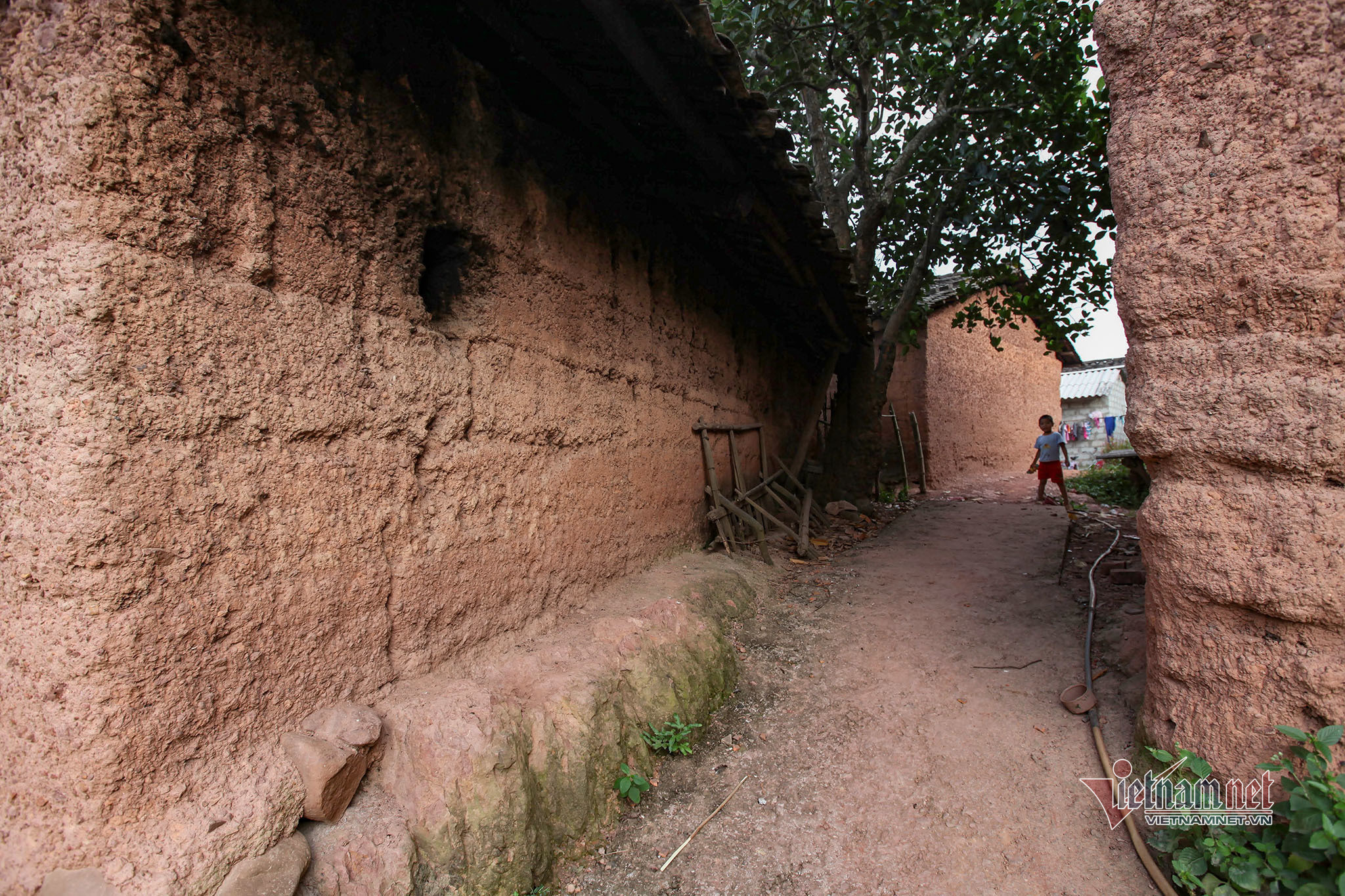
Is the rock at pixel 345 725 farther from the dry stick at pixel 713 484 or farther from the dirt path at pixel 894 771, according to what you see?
the dry stick at pixel 713 484

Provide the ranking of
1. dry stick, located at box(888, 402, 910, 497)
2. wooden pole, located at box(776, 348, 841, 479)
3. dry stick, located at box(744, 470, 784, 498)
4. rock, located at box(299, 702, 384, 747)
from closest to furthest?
rock, located at box(299, 702, 384, 747), dry stick, located at box(744, 470, 784, 498), wooden pole, located at box(776, 348, 841, 479), dry stick, located at box(888, 402, 910, 497)

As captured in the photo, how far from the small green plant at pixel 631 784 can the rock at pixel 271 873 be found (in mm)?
1058

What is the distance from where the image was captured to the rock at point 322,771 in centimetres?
164

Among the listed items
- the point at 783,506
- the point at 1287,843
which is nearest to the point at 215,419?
the point at 1287,843

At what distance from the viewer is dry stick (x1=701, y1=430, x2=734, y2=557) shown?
14.5 ft

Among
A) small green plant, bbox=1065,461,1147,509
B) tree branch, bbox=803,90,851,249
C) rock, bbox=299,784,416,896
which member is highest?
tree branch, bbox=803,90,851,249

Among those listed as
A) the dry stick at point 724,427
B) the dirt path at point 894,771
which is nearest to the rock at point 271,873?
the dirt path at point 894,771

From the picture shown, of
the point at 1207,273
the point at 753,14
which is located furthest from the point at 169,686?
the point at 753,14

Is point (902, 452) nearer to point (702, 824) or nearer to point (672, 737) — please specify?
point (672, 737)

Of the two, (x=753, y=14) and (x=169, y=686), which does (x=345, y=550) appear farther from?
(x=753, y=14)

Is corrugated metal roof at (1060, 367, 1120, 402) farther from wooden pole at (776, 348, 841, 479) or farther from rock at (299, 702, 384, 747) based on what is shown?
rock at (299, 702, 384, 747)

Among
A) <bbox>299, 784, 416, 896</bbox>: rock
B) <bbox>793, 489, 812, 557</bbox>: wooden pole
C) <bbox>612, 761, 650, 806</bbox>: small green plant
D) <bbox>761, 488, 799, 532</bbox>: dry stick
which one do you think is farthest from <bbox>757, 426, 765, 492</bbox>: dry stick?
<bbox>299, 784, 416, 896</bbox>: rock

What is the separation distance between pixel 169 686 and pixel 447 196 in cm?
167

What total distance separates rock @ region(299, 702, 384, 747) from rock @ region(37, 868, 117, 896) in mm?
451
